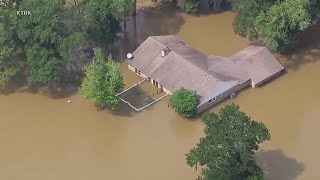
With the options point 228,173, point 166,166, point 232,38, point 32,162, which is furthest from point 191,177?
point 232,38

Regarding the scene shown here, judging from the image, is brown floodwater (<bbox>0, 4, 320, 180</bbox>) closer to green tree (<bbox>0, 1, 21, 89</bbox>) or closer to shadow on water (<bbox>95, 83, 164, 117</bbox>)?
shadow on water (<bbox>95, 83, 164, 117</bbox>)

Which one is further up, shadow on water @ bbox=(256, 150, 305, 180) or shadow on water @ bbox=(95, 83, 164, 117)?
shadow on water @ bbox=(95, 83, 164, 117)

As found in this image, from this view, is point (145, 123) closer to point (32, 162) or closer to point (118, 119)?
point (118, 119)

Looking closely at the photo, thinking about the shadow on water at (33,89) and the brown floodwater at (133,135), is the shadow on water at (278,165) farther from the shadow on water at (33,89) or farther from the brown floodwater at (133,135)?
the shadow on water at (33,89)

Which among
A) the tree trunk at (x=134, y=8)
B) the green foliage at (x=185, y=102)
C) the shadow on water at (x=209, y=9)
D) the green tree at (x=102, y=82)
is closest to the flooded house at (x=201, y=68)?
the green foliage at (x=185, y=102)

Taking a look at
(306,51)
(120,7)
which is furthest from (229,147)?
(306,51)

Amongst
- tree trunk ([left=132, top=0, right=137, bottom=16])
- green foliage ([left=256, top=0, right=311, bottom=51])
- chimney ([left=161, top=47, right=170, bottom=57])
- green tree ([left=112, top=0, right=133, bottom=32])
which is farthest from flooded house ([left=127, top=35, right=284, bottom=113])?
tree trunk ([left=132, top=0, right=137, bottom=16])
